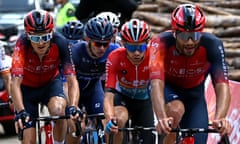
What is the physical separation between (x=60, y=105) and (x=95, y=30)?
98 centimetres

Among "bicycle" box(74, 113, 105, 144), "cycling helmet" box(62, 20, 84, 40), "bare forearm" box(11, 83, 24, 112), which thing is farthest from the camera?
"cycling helmet" box(62, 20, 84, 40)

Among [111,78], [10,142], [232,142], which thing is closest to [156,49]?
[111,78]

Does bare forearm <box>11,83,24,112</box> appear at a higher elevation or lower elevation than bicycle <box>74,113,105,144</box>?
higher

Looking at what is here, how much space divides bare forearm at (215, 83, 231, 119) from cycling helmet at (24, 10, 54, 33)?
7.28ft

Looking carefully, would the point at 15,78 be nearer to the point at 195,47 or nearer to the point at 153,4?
the point at 195,47

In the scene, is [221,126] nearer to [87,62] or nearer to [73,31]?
[87,62]

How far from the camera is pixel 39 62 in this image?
898 cm

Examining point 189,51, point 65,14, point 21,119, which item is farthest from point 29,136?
point 65,14

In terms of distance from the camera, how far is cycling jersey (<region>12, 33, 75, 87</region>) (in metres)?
8.70

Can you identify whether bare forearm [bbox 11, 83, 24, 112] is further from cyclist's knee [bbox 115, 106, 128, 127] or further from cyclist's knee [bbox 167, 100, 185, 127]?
cyclist's knee [bbox 167, 100, 185, 127]

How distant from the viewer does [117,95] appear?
8.73 m

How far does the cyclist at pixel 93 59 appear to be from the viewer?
29.9 feet

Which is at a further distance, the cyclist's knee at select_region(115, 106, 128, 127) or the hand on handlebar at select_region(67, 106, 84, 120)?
the cyclist's knee at select_region(115, 106, 128, 127)

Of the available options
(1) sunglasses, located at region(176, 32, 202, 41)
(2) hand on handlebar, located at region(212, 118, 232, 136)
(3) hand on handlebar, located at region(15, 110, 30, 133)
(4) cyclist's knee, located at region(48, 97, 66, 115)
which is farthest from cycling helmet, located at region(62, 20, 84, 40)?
(2) hand on handlebar, located at region(212, 118, 232, 136)
